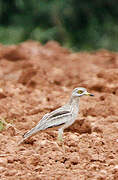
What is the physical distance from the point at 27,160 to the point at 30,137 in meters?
0.41

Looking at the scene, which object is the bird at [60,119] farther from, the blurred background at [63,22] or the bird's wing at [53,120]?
the blurred background at [63,22]

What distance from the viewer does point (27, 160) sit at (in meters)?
3.90

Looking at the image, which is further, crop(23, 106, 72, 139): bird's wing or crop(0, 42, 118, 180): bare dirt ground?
crop(23, 106, 72, 139): bird's wing

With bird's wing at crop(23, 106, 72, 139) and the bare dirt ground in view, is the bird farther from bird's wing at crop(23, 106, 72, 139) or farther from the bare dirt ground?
the bare dirt ground

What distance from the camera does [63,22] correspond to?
17.4 metres

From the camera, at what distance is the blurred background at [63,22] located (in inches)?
666

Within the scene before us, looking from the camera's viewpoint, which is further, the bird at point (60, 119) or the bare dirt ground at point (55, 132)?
the bird at point (60, 119)

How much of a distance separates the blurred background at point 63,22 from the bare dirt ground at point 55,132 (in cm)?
663

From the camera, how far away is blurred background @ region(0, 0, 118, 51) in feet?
55.5

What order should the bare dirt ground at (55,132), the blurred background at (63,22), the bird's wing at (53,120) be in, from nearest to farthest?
the bare dirt ground at (55,132) < the bird's wing at (53,120) < the blurred background at (63,22)

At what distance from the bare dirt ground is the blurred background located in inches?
261

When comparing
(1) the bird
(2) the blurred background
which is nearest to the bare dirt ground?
(1) the bird

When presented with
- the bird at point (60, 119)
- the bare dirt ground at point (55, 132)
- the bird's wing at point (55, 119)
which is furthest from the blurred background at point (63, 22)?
the bird's wing at point (55, 119)

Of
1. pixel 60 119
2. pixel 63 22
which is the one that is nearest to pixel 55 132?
pixel 60 119
